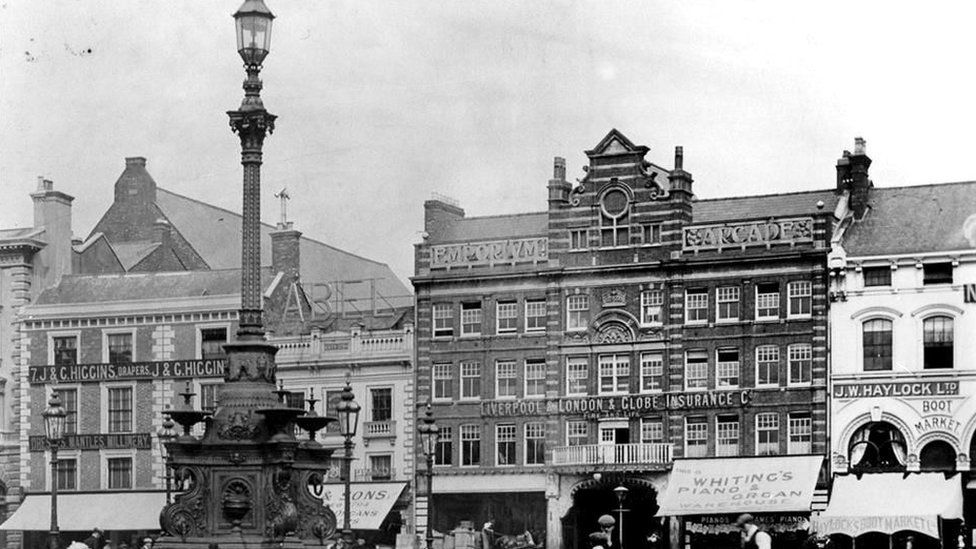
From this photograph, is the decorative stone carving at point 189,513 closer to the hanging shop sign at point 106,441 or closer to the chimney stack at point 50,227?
the hanging shop sign at point 106,441

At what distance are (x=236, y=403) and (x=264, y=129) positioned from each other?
4.13 metres

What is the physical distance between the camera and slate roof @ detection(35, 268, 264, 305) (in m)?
59.4

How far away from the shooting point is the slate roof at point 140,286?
59.4 meters

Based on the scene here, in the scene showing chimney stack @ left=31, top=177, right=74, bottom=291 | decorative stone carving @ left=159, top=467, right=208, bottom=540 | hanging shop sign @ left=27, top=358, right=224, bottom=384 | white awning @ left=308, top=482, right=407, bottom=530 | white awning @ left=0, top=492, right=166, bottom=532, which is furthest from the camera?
chimney stack @ left=31, top=177, right=74, bottom=291

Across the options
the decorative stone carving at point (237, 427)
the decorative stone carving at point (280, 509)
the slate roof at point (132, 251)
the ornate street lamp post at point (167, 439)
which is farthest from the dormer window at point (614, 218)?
the decorative stone carving at point (237, 427)

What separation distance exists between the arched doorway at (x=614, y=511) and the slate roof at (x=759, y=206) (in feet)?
26.9

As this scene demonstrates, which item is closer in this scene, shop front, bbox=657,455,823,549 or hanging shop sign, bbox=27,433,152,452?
shop front, bbox=657,455,823,549

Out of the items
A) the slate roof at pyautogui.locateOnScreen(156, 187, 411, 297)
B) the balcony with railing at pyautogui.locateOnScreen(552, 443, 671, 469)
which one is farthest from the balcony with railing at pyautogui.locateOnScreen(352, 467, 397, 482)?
the slate roof at pyautogui.locateOnScreen(156, 187, 411, 297)

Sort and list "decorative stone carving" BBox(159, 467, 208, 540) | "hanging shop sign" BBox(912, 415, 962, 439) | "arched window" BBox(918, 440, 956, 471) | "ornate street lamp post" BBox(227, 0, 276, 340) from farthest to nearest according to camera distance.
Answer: "arched window" BBox(918, 440, 956, 471)
"hanging shop sign" BBox(912, 415, 962, 439)
"ornate street lamp post" BBox(227, 0, 276, 340)
"decorative stone carving" BBox(159, 467, 208, 540)

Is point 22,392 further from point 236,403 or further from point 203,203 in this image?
point 236,403

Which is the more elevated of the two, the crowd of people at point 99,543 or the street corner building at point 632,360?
the street corner building at point 632,360

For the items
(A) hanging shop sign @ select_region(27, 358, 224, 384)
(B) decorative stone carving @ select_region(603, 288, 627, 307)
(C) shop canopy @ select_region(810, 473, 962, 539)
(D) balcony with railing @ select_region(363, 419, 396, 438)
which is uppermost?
(B) decorative stone carving @ select_region(603, 288, 627, 307)

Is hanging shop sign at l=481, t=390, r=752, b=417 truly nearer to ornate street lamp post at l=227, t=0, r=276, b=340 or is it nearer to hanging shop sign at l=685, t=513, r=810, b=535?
hanging shop sign at l=685, t=513, r=810, b=535

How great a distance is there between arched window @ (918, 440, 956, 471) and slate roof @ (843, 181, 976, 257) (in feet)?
17.4
